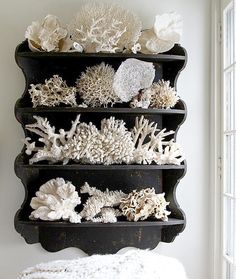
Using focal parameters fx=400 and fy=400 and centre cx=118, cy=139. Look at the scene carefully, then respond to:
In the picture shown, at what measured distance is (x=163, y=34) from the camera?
6.57 feet

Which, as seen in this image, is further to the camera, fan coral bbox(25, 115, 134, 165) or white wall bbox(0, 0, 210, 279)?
white wall bbox(0, 0, 210, 279)

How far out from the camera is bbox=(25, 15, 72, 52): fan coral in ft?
6.42

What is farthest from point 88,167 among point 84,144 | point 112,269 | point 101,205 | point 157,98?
point 112,269

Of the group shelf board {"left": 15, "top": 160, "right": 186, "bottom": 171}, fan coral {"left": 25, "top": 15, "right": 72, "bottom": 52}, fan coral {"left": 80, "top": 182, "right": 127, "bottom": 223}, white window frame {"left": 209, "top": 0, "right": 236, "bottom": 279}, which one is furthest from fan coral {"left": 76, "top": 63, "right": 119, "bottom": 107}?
white window frame {"left": 209, "top": 0, "right": 236, "bottom": 279}

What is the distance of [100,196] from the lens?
6.79ft

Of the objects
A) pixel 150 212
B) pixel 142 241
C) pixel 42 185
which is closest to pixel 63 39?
pixel 42 185

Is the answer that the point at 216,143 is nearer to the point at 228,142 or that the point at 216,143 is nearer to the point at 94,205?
the point at 228,142

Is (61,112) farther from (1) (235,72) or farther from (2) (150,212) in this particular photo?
(1) (235,72)

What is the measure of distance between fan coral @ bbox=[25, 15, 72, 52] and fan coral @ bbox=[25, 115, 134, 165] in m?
0.36

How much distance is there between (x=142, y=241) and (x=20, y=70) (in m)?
1.14

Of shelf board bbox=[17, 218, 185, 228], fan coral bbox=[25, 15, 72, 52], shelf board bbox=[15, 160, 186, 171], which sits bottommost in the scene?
shelf board bbox=[17, 218, 185, 228]

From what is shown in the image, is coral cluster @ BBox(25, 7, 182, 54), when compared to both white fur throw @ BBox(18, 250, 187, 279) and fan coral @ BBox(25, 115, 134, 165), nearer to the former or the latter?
fan coral @ BBox(25, 115, 134, 165)

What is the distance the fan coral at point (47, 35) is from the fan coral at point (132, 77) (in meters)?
0.30

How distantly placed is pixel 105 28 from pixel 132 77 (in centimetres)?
28
